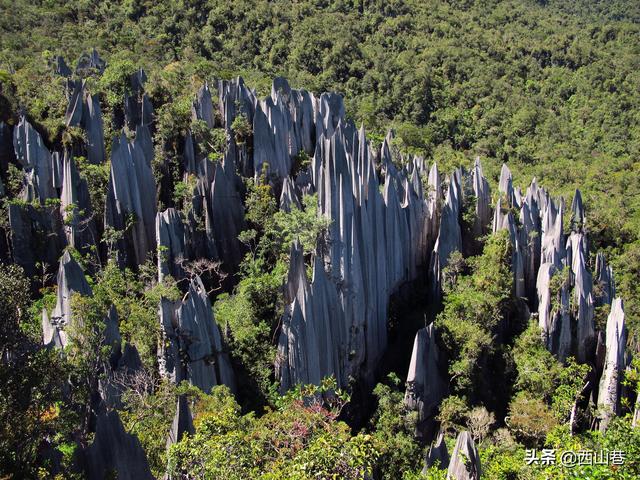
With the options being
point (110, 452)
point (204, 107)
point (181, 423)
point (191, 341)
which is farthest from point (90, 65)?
point (110, 452)

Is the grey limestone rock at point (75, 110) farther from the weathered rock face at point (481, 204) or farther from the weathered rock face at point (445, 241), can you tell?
the weathered rock face at point (481, 204)

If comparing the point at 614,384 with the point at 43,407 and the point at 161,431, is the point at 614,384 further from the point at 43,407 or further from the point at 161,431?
the point at 43,407

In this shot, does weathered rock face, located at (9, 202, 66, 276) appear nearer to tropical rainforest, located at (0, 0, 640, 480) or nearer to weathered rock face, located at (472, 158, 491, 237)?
tropical rainforest, located at (0, 0, 640, 480)

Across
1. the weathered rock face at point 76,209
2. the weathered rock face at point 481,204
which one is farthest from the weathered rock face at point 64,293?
the weathered rock face at point 481,204

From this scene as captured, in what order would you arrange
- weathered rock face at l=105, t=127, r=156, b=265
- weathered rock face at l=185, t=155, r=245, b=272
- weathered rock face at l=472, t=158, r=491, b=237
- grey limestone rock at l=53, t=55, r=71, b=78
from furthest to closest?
1. grey limestone rock at l=53, t=55, r=71, b=78
2. weathered rock face at l=472, t=158, r=491, b=237
3. weathered rock face at l=185, t=155, r=245, b=272
4. weathered rock face at l=105, t=127, r=156, b=265

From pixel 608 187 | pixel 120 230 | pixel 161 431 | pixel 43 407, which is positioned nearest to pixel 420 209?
pixel 120 230

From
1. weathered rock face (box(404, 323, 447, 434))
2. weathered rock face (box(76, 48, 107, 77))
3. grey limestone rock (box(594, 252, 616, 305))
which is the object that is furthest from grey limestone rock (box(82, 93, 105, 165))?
grey limestone rock (box(594, 252, 616, 305))
